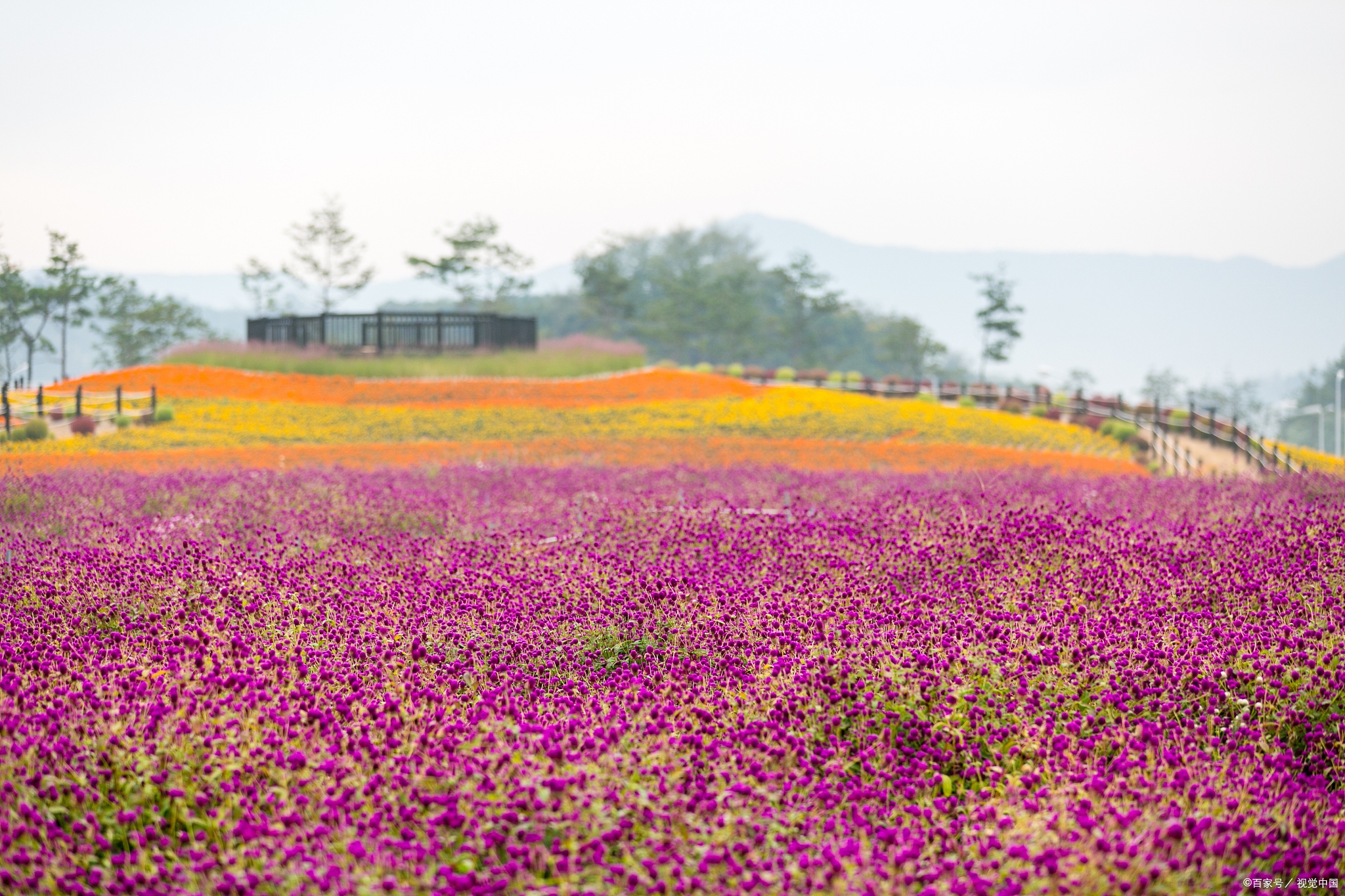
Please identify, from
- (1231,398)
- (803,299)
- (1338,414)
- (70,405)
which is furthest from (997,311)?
(1231,398)

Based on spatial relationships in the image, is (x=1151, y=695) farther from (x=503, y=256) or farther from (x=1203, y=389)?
(x=1203, y=389)

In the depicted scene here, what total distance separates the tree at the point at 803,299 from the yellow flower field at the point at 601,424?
30433 mm

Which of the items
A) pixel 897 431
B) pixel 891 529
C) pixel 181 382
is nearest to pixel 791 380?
pixel 897 431

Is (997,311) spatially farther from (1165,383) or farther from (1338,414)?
(1165,383)

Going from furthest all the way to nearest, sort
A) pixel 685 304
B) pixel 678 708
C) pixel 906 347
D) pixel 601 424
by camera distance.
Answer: pixel 906 347
pixel 685 304
pixel 601 424
pixel 678 708

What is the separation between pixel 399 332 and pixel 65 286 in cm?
903

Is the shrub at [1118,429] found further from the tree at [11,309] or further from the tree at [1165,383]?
the tree at [1165,383]

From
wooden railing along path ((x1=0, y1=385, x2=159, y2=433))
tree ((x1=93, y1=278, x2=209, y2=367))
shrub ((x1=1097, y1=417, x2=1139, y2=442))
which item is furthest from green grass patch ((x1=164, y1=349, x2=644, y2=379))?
Answer: tree ((x1=93, y1=278, x2=209, y2=367))

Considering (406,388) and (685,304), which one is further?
(685,304)

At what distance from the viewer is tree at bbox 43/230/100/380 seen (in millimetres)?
25969

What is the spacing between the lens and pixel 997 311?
177ft

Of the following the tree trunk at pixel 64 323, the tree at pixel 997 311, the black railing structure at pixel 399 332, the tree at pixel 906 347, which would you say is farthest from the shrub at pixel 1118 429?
the tree at pixel 906 347

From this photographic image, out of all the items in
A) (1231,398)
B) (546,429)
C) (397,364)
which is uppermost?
(1231,398)

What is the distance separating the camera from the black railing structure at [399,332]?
1003 inches
